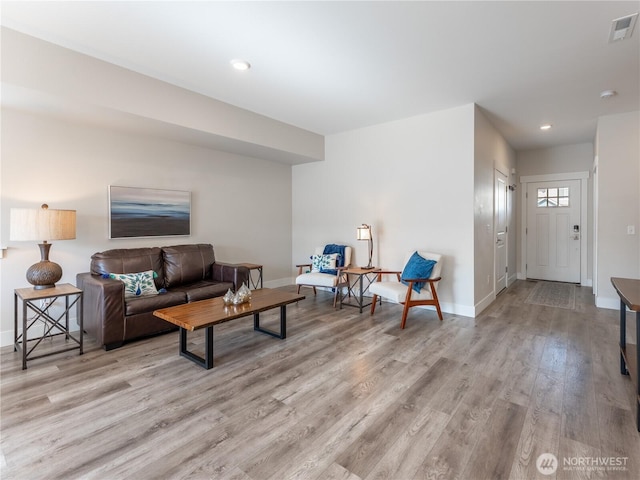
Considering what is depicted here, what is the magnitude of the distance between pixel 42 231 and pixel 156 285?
1.29 metres

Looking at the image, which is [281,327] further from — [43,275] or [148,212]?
[148,212]

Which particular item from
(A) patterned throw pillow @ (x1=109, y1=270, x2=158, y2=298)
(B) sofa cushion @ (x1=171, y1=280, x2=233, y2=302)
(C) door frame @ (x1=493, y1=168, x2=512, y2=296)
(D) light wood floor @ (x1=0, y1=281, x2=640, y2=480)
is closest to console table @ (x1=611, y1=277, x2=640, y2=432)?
(D) light wood floor @ (x1=0, y1=281, x2=640, y2=480)

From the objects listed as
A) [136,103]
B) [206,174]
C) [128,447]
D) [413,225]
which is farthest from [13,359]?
[413,225]

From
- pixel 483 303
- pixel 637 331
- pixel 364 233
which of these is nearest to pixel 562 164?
pixel 483 303

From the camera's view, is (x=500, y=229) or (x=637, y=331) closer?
(x=637, y=331)

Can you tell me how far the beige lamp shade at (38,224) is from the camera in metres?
2.84

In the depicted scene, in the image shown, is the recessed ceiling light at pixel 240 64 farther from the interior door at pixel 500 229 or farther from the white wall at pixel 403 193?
the interior door at pixel 500 229

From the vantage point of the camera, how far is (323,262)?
205 inches

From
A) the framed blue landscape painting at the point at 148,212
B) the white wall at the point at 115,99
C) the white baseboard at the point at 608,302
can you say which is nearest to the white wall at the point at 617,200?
the white baseboard at the point at 608,302

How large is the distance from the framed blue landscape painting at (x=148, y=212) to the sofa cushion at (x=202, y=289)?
89cm

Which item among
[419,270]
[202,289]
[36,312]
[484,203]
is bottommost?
[36,312]

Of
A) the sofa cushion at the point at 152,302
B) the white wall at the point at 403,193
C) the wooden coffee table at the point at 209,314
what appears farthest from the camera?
the white wall at the point at 403,193

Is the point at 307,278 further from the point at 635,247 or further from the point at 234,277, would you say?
the point at 635,247

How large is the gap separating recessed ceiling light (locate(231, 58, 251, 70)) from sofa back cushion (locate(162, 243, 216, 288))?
2.36 metres
